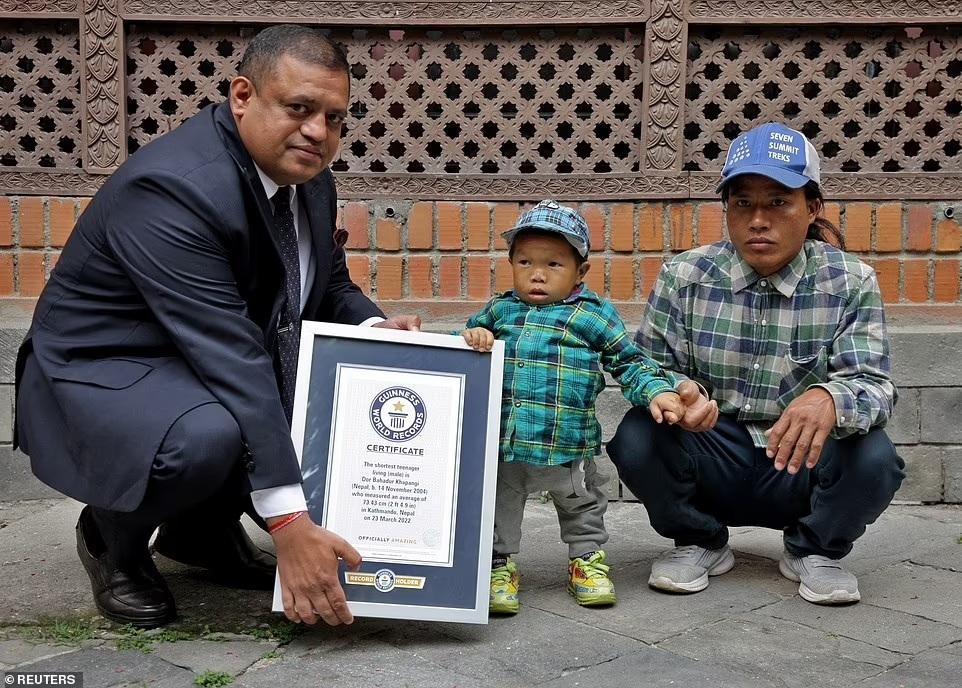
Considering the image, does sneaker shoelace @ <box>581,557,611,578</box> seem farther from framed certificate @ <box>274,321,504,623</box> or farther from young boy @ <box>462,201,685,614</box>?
framed certificate @ <box>274,321,504,623</box>

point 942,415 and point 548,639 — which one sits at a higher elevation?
point 942,415

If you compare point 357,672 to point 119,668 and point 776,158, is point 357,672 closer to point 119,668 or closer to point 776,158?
point 119,668

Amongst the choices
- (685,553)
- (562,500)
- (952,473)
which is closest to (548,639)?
(562,500)

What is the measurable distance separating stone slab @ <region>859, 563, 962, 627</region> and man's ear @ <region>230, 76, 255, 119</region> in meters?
2.32

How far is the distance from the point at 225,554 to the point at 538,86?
221cm

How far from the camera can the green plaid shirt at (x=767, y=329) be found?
325 cm

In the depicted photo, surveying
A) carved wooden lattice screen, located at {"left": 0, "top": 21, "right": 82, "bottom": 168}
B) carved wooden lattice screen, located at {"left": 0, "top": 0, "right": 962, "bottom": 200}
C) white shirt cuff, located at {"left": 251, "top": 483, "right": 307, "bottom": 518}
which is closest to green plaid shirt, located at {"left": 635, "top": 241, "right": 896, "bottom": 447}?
carved wooden lattice screen, located at {"left": 0, "top": 0, "right": 962, "bottom": 200}

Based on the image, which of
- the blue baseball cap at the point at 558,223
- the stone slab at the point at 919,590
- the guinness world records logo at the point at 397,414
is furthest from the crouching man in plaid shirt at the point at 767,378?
the guinness world records logo at the point at 397,414

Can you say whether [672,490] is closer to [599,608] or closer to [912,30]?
[599,608]

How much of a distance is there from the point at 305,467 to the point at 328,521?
155 millimetres

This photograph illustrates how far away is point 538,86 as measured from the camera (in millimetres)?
4453

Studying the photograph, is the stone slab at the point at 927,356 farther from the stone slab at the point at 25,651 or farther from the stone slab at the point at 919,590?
the stone slab at the point at 25,651

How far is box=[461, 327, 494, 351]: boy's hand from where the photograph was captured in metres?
3.09

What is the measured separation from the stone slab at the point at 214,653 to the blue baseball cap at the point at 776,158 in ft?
6.09
